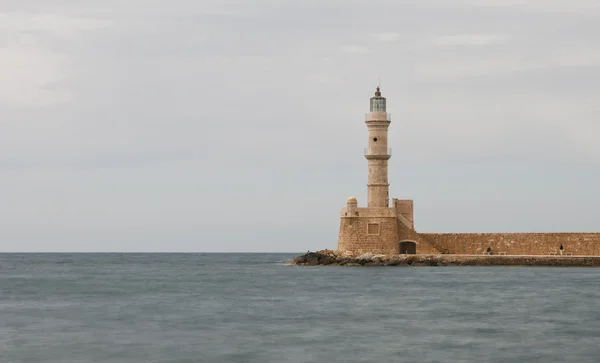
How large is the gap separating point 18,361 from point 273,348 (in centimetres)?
594

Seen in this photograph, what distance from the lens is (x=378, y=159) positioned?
5566 cm

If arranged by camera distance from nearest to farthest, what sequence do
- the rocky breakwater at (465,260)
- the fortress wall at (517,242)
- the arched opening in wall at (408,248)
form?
the rocky breakwater at (465,260), the fortress wall at (517,242), the arched opening in wall at (408,248)

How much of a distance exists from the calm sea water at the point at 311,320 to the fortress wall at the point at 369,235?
4271 millimetres

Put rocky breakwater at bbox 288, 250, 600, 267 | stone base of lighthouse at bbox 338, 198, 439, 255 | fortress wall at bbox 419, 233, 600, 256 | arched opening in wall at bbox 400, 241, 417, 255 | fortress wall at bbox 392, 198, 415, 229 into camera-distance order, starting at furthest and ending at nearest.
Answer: arched opening in wall at bbox 400, 241, 417, 255
fortress wall at bbox 392, 198, 415, 229
fortress wall at bbox 419, 233, 600, 256
rocky breakwater at bbox 288, 250, 600, 267
stone base of lighthouse at bbox 338, 198, 439, 255

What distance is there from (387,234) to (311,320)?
24.2 meters

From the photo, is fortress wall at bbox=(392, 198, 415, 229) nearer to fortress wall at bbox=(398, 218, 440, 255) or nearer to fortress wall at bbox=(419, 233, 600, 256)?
fortress wall at bbox=(398, 218, 440, 255)

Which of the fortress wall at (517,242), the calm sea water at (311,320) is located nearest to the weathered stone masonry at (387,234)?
the fortress wall at (517,242)

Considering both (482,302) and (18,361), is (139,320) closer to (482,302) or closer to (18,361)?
(18,361)

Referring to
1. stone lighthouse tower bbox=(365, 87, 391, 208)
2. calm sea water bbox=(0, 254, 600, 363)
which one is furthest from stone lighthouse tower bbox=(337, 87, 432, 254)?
calm sea water bbox=(0, 254, 600, 363)

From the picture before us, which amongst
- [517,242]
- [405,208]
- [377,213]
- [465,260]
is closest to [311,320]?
[377,213]

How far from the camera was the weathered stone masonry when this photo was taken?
2191 inches

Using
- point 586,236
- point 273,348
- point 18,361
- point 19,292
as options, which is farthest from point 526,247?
point 18,361

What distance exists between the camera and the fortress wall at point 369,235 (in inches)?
2185

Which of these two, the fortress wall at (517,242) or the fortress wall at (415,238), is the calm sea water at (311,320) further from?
the fortress wall at (415,238)
